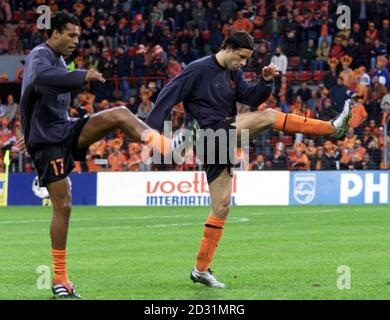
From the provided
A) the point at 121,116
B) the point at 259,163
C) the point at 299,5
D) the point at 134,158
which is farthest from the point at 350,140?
the point at 121,116

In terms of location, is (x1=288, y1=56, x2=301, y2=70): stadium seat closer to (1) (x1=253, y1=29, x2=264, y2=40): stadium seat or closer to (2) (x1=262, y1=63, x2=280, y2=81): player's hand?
(1) (x1=253, y1=29, x2=264, y2=40): stadium seat

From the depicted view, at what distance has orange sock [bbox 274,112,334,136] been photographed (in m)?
9.62

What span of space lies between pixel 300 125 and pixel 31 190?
62.4ft

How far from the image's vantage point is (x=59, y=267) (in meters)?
8.89

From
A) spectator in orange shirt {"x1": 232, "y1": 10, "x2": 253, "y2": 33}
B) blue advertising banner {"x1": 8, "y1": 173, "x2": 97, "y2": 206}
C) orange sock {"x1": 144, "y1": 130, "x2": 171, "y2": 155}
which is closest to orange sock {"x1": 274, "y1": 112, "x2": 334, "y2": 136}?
orange sock {"x1": 144, "y1": 130, "x2": 171, "y2": 155}

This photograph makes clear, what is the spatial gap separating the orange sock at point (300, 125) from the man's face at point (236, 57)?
63cm

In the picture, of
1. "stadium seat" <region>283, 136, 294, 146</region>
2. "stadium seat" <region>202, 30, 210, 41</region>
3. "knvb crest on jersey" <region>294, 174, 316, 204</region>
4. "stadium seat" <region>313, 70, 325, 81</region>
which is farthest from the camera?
"stadium seat" <region>202, 30, 210, 41</region>

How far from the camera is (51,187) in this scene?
891 cm

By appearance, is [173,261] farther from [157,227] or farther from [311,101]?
[311,101]

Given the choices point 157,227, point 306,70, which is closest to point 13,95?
point 306,70

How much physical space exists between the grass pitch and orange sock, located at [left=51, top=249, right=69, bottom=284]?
0.22 metres

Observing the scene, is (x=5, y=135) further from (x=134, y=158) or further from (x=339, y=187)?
(x=339, y=187)

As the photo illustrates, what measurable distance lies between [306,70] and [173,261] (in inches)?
746

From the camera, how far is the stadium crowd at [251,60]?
87.9ft
